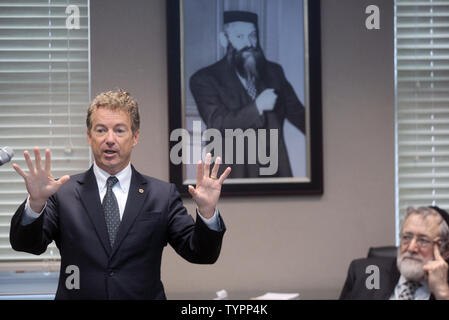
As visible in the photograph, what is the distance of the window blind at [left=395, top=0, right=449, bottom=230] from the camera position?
3.00m

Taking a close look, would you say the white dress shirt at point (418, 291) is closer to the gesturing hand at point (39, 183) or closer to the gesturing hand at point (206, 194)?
the gesturing hand at point (206, 194)

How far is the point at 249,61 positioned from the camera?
9.50 feet

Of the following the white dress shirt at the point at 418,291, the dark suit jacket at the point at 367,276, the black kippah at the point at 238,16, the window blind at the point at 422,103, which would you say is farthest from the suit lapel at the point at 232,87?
the white dress shirt at the point at 418,291

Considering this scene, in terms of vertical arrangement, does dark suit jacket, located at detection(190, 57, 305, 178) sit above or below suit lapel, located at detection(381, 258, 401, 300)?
above

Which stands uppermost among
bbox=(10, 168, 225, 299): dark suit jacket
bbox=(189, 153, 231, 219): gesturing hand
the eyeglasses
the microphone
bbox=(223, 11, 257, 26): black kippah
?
bbox=(223, 11, 257, 26): black kippah

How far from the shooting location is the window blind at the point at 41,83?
289 cm

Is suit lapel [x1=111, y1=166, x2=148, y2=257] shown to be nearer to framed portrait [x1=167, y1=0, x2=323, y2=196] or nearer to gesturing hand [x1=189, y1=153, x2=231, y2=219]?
gesturing hand [x1=189, y1=153, x2=231, y2=219]

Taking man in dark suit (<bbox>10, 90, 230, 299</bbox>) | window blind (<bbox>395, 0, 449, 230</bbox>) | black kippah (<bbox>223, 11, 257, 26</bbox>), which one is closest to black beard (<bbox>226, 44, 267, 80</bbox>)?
black kippah (<bbox>223, 11, 257, 26</bbox>)

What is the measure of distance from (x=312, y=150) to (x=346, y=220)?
0.43 m

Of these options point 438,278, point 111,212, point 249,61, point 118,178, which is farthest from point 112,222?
point 249,61

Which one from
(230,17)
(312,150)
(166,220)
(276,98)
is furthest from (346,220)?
(166,220)
